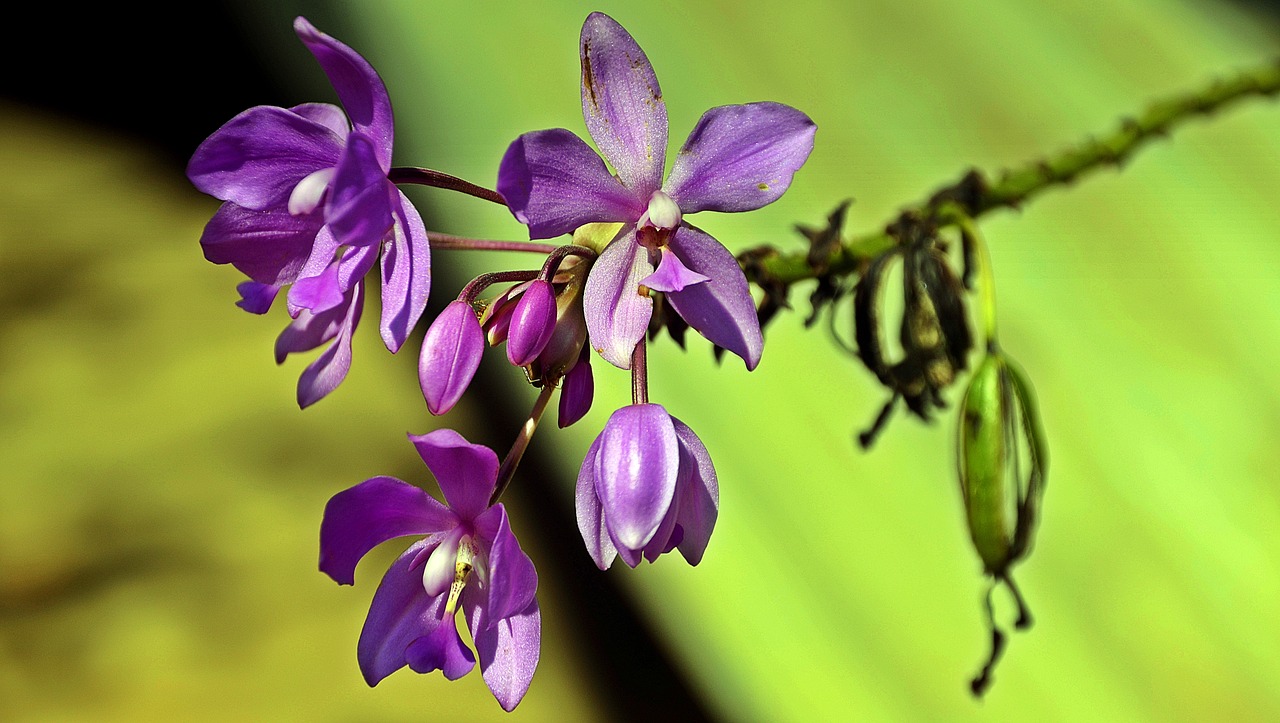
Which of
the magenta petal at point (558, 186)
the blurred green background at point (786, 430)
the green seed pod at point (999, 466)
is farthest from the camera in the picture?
the blurred green background at point (786, 430)

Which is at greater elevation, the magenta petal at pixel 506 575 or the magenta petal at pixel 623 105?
the magenta petal at pixel 623 105

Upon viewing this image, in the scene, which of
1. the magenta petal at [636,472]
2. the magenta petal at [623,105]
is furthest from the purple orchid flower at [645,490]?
the magenta petal at [623,105]

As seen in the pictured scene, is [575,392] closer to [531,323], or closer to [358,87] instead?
[531,323]

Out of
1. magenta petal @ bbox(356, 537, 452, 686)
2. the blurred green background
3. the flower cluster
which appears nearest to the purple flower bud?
the flower cluster

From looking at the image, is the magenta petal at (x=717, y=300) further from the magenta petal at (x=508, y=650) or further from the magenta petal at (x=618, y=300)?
the magenta petal at (x=508, y=650)

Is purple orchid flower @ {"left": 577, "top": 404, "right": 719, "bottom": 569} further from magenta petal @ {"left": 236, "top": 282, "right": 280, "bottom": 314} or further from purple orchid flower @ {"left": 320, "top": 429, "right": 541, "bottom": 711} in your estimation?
magenta petal @ {"left": 236, "top": 282, "right": 280, "bottom": 314}

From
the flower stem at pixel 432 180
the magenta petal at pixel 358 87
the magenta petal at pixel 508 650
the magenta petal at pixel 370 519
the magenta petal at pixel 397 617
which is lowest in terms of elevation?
the magenta petal at pixel 397 617

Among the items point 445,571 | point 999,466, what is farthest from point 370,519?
point 999,466
